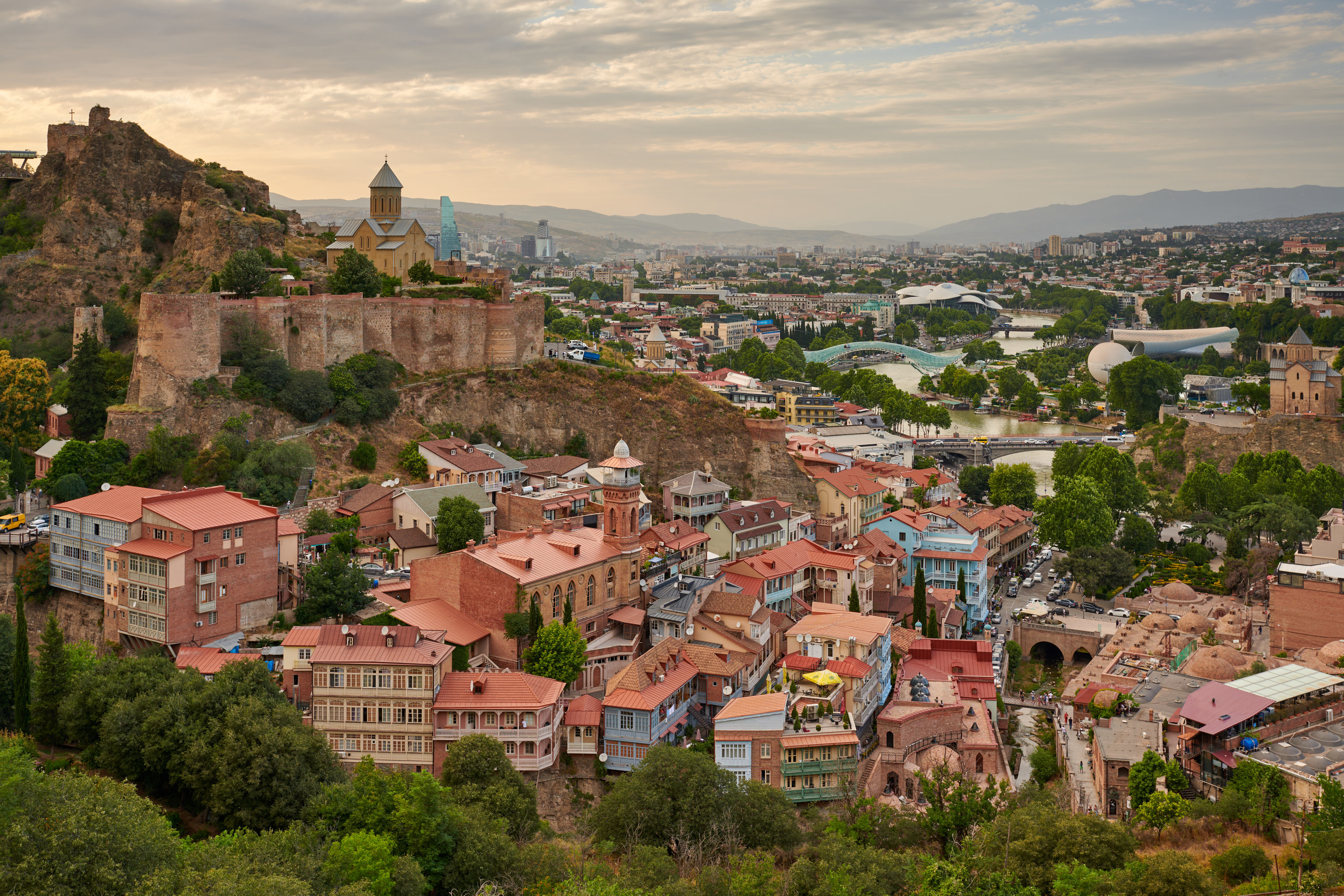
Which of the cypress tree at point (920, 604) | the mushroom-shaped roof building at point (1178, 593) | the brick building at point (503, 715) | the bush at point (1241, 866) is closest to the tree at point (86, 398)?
the brick building at point (503, 715)

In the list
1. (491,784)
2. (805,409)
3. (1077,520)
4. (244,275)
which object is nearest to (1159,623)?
(1077,520)

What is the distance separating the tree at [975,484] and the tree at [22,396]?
31969 millimetres

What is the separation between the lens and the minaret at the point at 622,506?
28.9 m

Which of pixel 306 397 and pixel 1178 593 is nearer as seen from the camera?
pixel 306 397

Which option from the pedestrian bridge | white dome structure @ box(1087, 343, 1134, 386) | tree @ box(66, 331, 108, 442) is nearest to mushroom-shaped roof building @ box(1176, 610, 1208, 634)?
tree @ box(66, 331, 108, 442)

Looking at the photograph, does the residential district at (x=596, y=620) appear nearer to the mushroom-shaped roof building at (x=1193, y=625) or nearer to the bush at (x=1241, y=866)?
the bush at (x=1241, y=866)

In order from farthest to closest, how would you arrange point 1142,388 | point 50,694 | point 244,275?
point 1142,388, point 244,275, point 50,694

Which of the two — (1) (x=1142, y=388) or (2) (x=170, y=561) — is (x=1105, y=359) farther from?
(2) (x=170, y=561)

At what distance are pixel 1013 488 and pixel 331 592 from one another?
29.3m

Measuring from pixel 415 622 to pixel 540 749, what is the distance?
13.6 ft

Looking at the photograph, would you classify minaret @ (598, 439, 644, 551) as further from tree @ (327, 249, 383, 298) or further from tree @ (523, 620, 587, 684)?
tree @ (327, 249, 383, 298)

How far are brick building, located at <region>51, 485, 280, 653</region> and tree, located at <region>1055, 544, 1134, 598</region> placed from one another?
76.6ft

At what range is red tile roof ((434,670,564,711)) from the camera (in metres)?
23.0

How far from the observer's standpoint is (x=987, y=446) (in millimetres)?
60000
